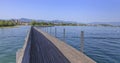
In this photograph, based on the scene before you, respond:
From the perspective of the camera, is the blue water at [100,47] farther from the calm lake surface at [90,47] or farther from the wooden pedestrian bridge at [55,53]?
the wooden pedestrian bridge at [55,53]

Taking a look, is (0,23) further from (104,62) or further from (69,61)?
(69,61)

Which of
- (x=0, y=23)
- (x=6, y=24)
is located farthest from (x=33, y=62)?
(x=6, y=24)

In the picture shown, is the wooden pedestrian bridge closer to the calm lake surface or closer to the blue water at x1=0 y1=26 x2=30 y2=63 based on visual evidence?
the blue water at x1=0 y1=26 x2=30 y2=63

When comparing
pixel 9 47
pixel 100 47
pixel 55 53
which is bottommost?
pixel 9 47

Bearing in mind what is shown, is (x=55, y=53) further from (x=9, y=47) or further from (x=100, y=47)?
(x=9, y=47)

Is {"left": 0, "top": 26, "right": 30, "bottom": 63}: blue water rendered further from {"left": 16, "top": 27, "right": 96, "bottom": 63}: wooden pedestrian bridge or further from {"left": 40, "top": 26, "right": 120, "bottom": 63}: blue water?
{"left": 40, "top": 26, "right": 120, "bottom": 63}: blue water

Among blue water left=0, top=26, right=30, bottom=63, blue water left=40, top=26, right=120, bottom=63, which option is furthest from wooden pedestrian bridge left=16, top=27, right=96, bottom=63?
blue water left=40, top=26, right=120, bottom=63

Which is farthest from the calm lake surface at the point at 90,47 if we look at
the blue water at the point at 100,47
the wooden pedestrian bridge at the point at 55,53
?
the wooden pedestrian bridge at the point at 55,53

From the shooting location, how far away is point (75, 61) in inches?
106

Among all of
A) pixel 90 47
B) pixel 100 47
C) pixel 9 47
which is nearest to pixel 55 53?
pixel 90 47

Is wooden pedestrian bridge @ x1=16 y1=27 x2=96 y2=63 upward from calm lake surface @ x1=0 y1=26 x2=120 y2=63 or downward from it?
upward

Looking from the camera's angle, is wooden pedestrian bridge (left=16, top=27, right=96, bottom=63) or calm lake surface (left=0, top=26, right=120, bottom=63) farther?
calm lake surface (left=0, top=26, right=120, bottom=63)

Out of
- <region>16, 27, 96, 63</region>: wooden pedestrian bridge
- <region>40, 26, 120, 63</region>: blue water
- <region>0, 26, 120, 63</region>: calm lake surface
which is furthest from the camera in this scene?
<region>0, 26, 120, 63</region>: calm lake surface

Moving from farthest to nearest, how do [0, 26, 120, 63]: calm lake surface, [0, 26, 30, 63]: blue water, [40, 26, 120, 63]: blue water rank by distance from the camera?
[0, 26, 30, 63]: blue water
[0, 26, 120, 63]: calm lake surface
[40, 26, 120, 63]: blue water
